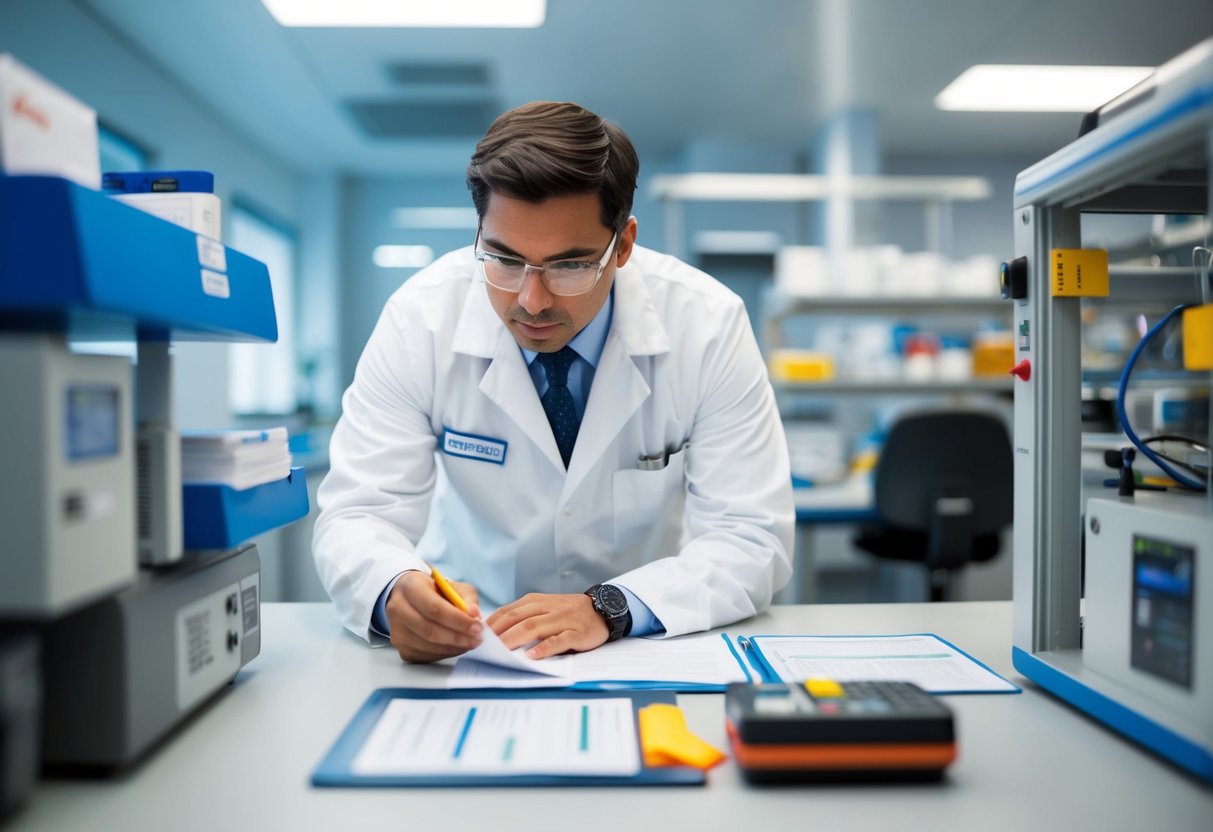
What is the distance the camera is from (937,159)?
6.02 metres

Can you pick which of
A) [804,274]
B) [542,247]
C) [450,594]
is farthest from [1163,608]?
[804,274]

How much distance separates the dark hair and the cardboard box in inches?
22.1

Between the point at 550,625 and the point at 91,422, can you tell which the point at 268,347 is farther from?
the point at 91,422

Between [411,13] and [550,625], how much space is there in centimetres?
342

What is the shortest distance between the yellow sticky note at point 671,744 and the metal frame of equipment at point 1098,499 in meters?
0.42

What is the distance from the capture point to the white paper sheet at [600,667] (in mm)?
921

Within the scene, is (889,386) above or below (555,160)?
below

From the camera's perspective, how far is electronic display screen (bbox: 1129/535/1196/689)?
0.72m

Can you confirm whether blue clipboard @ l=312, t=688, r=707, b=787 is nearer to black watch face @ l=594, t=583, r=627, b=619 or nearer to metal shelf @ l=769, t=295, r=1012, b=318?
black watch face @ l=594, t=583, r=627, b=619

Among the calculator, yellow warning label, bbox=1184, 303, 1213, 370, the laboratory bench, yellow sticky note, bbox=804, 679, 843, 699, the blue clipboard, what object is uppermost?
yellow warning label, bbox=1184, 303, 1213, 370

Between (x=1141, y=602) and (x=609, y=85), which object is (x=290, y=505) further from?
(x=609, y=85)

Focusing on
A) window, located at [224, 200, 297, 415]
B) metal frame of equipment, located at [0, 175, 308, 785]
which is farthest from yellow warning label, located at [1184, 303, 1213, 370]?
window, located at [224, 200, 297, 415]

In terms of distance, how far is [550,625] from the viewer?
1.03m

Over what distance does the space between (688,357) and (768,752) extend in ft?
2.68
